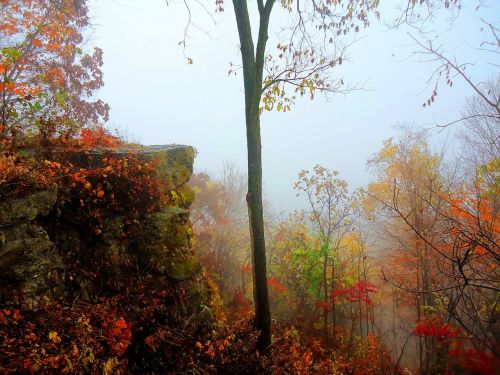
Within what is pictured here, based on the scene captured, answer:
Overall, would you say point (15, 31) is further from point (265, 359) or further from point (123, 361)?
point (265, 359)

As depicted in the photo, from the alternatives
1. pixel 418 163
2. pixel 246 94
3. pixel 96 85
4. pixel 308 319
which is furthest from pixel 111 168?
pixel 418 163

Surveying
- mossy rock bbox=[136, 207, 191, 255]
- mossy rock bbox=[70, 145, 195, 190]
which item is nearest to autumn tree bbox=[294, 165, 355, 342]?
mossy rock bbox=[70, 145, 195, 190]

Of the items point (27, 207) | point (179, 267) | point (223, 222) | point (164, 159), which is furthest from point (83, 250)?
point (223, 222)

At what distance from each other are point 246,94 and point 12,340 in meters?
5.11

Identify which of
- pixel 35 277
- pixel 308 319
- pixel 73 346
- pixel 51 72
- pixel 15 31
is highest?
pixel 15 31

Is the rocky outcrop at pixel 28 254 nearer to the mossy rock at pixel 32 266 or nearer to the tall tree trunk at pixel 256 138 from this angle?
the mossy rock at pixel 32 266

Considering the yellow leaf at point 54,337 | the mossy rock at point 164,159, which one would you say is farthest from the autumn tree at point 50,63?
the yellow leaf at point 54,337

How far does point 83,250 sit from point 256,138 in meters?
3.84

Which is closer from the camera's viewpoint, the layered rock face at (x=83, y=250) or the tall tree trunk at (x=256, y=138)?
the layered rock face at (x=83, y=250)

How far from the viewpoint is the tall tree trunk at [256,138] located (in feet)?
18.7

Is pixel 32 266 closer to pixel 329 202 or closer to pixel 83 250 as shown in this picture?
pixel 83 250

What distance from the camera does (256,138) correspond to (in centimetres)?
584

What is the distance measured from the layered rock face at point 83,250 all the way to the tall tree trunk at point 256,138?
4.76 feet

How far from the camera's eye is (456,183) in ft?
51.5
